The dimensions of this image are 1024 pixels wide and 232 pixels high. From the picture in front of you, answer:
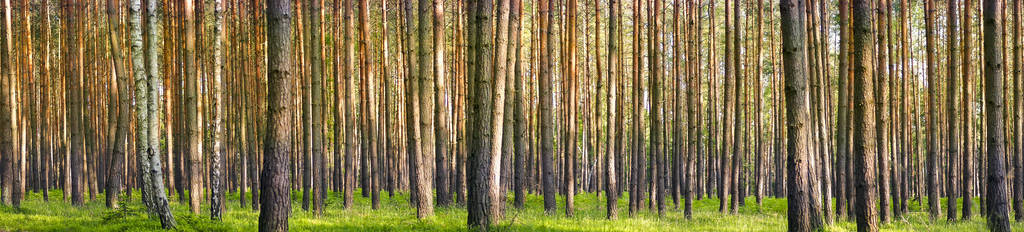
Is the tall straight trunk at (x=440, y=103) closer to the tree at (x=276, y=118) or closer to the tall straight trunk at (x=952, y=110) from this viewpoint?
the tree at (x=276, y=118)

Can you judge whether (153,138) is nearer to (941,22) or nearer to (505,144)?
(505,144)

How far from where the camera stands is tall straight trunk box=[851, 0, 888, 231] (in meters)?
8.32

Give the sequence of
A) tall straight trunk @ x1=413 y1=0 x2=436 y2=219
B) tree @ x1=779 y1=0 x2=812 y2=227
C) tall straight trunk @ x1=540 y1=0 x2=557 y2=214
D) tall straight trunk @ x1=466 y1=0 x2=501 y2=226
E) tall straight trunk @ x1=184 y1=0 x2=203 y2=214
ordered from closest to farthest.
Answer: tree @ x1=779 y1=0 x2=812 y2=227 → tall straight trunk @ x1=466 y1=0 x2=501 y2=226 → tall straight trunk @ x1=413 y1=0 x2=436 y2=219 → tall straight trunk @ x1=184 y1=0 x2=203 y2=214 → tall straight trunk @ x1=540 y1=0 x2=557 y2=214

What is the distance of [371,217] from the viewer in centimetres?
1239

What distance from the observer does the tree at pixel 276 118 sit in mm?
7551

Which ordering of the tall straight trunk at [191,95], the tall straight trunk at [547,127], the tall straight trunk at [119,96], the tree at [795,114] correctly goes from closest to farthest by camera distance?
the tree at [795,114]
the tall straight trunk at [191,95]
the tall straight trunk at [547,127]
the tall straight trunk at [119,96]

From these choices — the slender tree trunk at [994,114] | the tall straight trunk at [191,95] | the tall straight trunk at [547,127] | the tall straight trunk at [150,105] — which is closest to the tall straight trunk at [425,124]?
the tall straight trunk at [547,127]

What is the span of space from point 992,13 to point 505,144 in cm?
655

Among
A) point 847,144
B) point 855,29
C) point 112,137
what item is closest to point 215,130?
point 112,137

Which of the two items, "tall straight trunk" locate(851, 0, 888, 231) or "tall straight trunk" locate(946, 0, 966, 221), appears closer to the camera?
"tall straight trunk" locate(851, 0, 888, 231)

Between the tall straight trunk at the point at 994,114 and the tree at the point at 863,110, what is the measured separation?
91.7 inches

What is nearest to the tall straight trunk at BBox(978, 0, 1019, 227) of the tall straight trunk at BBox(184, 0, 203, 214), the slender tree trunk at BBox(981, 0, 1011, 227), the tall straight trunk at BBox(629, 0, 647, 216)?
the slender tree trunk at BBox(981, 0, 1011, 227)

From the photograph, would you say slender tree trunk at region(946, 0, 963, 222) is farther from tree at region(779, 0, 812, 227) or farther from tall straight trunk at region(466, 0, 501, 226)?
tall straight trunk at region(466, 0, 501, 226)

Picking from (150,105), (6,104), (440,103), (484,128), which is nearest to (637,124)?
(440,103)
